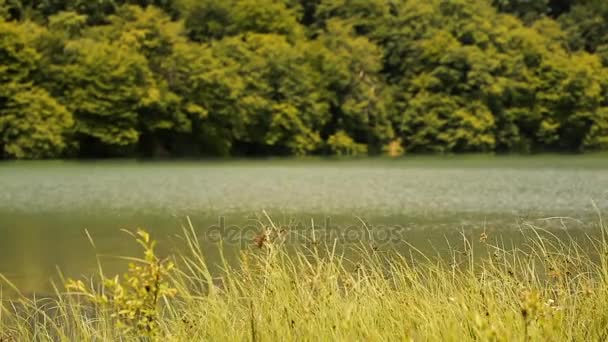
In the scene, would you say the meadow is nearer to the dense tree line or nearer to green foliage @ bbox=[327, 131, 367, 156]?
the dense tree line

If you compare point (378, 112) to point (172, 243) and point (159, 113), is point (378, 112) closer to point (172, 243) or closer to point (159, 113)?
point (159, 113)

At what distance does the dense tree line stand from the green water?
10630mm

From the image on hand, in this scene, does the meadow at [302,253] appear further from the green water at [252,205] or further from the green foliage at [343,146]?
the green foliage at [343,146]

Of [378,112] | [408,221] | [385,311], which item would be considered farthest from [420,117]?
[385,311]

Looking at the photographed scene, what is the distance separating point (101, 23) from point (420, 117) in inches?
780

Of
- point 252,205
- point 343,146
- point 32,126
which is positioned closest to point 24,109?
point 32,126

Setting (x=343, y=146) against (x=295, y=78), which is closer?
(x=295, y=78)

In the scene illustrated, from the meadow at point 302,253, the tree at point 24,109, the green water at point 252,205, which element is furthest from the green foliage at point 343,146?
the green water at point 252,205

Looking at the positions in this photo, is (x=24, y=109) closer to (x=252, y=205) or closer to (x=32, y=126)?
(x=32, y=126)

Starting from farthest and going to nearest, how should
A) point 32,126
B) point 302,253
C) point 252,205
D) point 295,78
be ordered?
1. point 295,78
2. point 32,126
3. point 252,205
4. point 302,253

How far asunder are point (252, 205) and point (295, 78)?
2996 cm

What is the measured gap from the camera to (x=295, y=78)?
153ft

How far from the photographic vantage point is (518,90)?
167 feet

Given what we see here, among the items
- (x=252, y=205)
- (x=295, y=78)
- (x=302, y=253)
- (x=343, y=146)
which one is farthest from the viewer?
(x=343, y=146)
